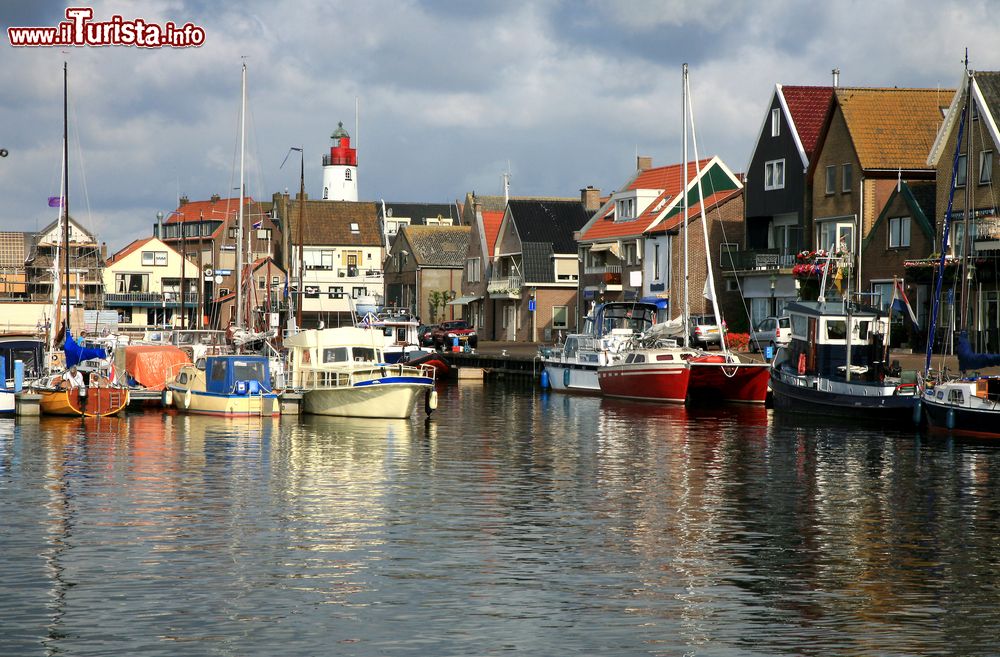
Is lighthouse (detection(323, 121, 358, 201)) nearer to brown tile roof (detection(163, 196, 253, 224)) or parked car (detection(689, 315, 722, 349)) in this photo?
brown tile roof (detection(163, 196, 253, 224))

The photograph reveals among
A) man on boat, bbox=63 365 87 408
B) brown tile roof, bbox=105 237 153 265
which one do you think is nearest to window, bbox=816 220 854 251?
man on boat, bbox=63 365 87 408

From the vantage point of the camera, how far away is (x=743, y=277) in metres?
82.4

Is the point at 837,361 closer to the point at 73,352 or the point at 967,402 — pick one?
the point at 967,402

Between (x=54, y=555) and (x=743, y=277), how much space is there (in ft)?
206

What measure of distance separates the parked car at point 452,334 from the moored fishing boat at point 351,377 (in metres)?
41.9

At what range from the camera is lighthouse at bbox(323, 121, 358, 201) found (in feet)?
612

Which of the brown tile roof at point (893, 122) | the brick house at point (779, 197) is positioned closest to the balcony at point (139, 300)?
the brick house at point (779, 197)

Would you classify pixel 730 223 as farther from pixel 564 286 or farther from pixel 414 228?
pixel 414 228

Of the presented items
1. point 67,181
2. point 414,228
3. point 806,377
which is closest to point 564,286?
point 414,228

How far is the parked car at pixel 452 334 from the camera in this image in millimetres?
96812

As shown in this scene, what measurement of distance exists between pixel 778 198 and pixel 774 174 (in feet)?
4.97

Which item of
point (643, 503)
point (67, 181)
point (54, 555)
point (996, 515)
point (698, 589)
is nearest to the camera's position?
point (698, 589)

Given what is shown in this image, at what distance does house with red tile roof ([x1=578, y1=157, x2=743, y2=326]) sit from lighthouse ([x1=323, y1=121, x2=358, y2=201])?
90.3 metres

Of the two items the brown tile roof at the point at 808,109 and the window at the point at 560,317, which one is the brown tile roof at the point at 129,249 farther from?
the brown tile roof at the point at 808,109
